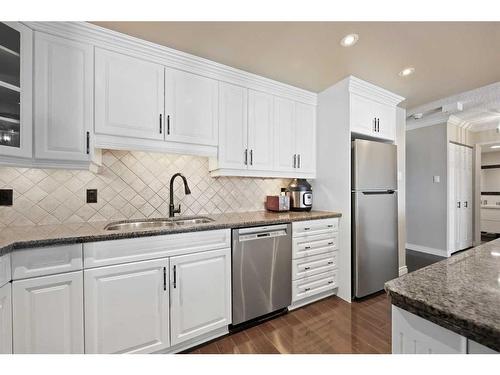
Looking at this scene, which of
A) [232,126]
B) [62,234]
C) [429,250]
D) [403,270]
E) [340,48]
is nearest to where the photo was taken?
[62,234]

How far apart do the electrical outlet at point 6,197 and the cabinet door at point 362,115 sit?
2989 millimetres

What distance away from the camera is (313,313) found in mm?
2092

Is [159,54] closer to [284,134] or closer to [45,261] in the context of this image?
[284,134]

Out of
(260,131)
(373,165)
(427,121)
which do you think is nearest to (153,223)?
(260,131)

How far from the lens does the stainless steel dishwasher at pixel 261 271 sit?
1773 mm

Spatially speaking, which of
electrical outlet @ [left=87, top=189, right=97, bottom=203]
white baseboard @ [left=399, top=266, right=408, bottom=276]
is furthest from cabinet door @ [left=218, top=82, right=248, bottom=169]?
white baseboard @ [left=399, top=266, right=408, bottom=276]

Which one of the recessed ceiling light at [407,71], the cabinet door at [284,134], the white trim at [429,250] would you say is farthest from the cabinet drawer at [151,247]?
the white trim at [429,250]

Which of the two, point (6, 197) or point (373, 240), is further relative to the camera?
point (373, 240)

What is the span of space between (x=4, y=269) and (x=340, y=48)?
2617 mm

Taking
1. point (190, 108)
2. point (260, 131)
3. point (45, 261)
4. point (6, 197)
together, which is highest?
point (190, 108)

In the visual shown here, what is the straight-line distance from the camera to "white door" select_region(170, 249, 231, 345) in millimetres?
1522

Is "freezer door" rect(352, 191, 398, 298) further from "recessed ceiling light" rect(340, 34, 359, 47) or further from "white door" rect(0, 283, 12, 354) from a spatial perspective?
"white door" rect(0, 283, 12, 354)

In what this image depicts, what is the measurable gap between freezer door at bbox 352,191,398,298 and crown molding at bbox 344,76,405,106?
110 centimetres

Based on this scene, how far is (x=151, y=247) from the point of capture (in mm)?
1438
